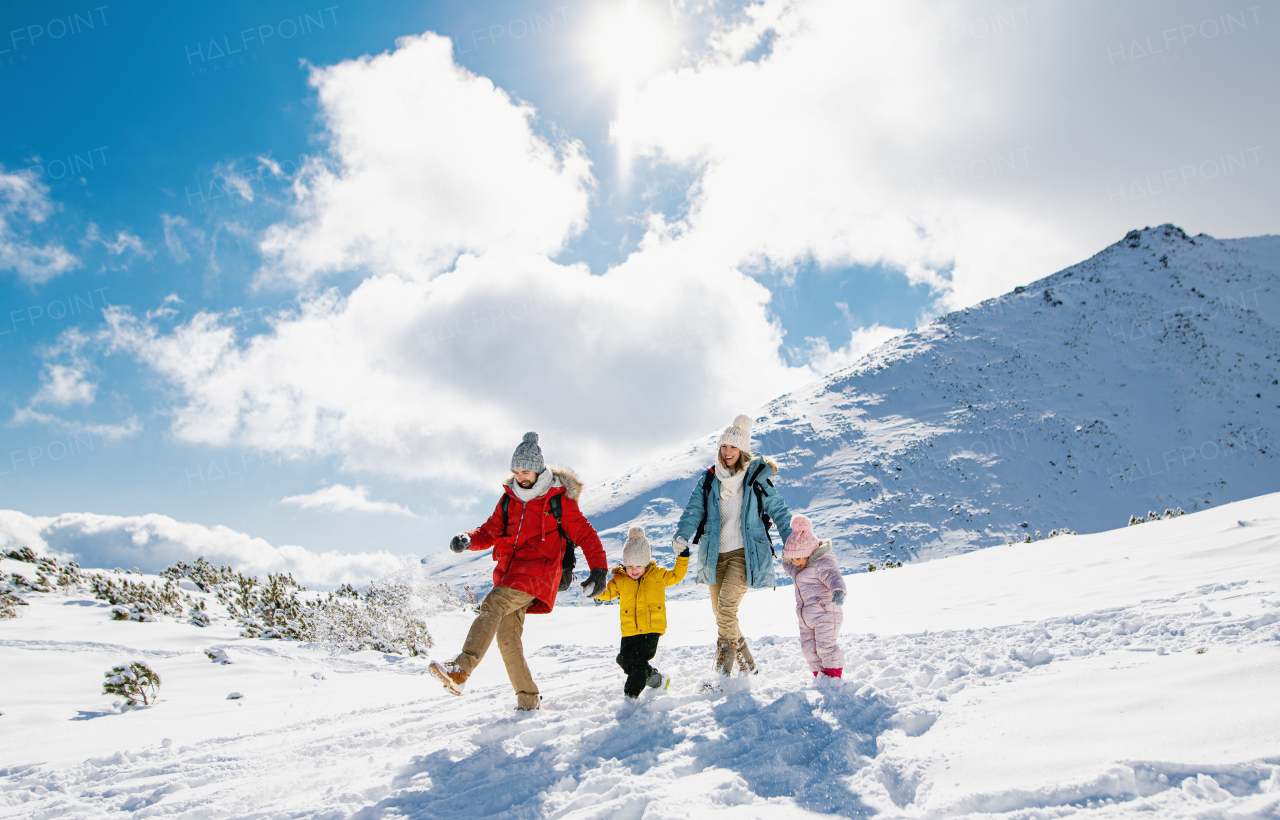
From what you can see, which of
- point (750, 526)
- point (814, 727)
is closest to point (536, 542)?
point (750, 526)

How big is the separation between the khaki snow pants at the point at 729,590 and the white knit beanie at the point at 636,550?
2.24 ft

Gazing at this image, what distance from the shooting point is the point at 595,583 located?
4254mm

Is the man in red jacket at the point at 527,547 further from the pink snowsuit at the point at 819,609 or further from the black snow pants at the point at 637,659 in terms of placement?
the pink snowsuit at the point at 819,609

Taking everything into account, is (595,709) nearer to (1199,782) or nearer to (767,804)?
(767,804)

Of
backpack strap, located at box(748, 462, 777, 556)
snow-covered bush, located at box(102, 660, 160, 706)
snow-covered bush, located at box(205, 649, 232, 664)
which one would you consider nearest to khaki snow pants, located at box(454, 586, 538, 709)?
backpack strap, located at box(748, 462, 777, 556)

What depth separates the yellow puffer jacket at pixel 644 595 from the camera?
439 centimetres

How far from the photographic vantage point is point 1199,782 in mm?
1912

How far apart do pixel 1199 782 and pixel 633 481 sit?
1769 inches

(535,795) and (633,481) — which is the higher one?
(633,481)

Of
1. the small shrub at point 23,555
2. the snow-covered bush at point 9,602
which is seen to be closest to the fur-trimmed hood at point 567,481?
the snow-covered bush at point 9,602

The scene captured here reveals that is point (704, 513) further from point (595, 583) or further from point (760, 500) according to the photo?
point (595, 583)

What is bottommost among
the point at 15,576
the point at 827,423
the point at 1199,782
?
the point at 1199,782

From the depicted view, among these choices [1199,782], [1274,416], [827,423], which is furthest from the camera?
[827,423]

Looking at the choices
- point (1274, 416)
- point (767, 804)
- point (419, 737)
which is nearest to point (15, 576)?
point (419, 737)
